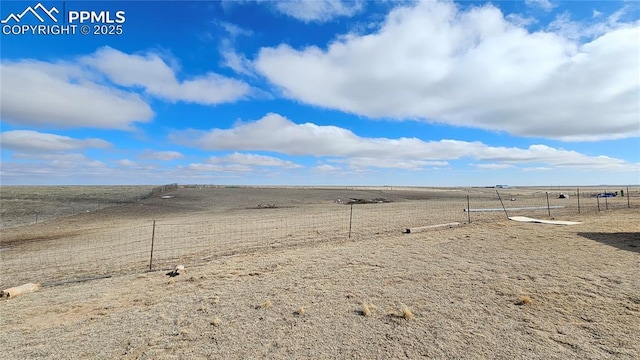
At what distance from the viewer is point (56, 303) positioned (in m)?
6.47

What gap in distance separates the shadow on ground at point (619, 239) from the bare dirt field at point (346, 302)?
5cm

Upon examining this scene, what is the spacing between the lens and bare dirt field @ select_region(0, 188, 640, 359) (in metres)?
4.48

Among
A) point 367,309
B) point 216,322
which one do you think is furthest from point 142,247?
point 367,309

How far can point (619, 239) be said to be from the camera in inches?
420

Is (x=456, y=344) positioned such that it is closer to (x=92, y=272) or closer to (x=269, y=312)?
(x=269, y=312)

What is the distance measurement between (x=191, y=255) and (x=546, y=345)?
9566 mm

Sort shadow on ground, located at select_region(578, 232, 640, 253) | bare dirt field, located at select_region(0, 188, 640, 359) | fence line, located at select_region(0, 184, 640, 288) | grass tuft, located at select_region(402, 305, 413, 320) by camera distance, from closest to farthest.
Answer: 1. bare dirt field, located at select_region(0, 188, 640, 359)
2. grass tuft, located at select_region(402, 305, 413, 320)
3. fence line, located at select_region(0, 184, 640, 288)
4. shadow on ground, located at select_region(578, 232, 640, 253)

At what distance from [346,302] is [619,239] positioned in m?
10.4

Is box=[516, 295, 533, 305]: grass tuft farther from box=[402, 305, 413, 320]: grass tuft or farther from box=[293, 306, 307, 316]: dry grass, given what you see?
box=[293, 306, 307, 316]: dry grass

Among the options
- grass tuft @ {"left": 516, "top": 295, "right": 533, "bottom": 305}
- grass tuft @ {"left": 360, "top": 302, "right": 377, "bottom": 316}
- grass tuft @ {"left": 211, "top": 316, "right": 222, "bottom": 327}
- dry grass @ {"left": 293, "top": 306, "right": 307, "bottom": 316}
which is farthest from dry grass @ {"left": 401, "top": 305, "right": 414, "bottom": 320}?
grass tuft @ {"left": 211, "top": 316, "right": 222, "bottom": 327}

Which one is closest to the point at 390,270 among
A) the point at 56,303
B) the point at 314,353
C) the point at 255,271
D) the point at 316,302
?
the point at 316,302

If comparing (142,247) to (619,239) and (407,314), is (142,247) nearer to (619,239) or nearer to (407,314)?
(407,314)

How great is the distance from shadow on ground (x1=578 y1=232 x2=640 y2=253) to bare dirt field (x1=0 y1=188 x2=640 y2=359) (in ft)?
0.18

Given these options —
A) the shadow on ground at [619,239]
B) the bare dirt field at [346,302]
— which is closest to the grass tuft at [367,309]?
the bare dirt field at [346,302]
